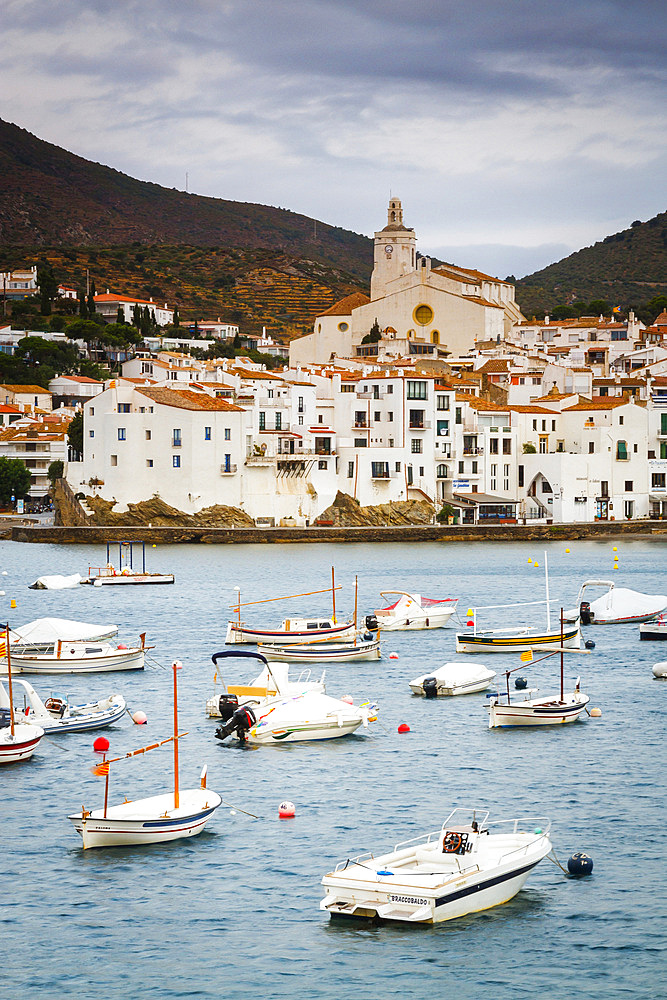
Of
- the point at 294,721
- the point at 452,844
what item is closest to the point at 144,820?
the point at 452,844

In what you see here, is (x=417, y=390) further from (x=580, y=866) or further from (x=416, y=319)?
(x=580, y=866)

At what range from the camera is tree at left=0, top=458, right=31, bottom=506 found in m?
89.5

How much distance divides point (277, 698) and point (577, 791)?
24.7 feet

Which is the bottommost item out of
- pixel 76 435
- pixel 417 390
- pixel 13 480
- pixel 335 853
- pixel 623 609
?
pixel 335 853

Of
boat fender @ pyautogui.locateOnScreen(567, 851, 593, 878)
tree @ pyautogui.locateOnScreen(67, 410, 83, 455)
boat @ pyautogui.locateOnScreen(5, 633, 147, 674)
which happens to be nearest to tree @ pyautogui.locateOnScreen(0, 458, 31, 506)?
tree @ pyautogui.locateOnScreen(67, 410, 83, 455)

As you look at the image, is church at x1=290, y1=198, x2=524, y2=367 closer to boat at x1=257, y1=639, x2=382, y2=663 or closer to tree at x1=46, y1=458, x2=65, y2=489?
tree at x1=46, y1=458, x2=65, y2=489

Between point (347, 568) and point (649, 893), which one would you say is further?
point (347, 568)

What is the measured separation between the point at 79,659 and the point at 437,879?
19.5m

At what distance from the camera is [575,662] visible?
1441 inches

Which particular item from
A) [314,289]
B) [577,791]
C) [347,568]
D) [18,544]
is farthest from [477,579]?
[314,289]

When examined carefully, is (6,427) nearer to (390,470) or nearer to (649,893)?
(390,470)

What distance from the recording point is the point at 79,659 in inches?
1344

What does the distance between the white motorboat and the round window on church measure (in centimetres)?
9010

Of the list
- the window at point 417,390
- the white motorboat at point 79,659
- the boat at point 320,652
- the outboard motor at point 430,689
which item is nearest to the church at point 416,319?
the window at point 417,390
